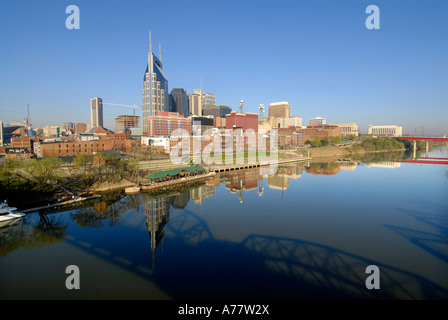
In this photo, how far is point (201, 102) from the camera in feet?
446

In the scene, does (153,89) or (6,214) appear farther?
(153,89)

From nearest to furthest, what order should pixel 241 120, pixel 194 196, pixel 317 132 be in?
1. pixel 194 196
2. pixel 317 132
3. pixel 241 120

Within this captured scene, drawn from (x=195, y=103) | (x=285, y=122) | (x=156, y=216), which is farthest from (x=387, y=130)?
(x=156, y=216)

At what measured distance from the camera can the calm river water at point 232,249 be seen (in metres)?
7.80

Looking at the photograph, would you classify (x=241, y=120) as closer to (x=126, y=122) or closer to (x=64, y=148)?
(x=126, y=122)

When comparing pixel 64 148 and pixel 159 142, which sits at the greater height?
pixel 159 142

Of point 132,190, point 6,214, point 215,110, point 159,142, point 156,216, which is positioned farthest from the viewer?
point 215,110

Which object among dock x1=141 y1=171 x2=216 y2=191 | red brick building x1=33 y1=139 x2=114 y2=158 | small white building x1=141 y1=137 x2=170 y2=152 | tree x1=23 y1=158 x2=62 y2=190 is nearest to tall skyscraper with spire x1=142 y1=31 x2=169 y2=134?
small white building x1=141 y1=137 x2=170 y2=152

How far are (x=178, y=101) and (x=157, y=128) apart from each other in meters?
57.0

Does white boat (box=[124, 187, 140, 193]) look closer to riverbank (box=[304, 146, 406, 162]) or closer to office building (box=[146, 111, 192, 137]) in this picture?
office building (box=[146, 111, 192, 137])

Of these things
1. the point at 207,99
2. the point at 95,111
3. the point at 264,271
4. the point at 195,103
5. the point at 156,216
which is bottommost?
the point at 264,271

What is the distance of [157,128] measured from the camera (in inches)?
2557
